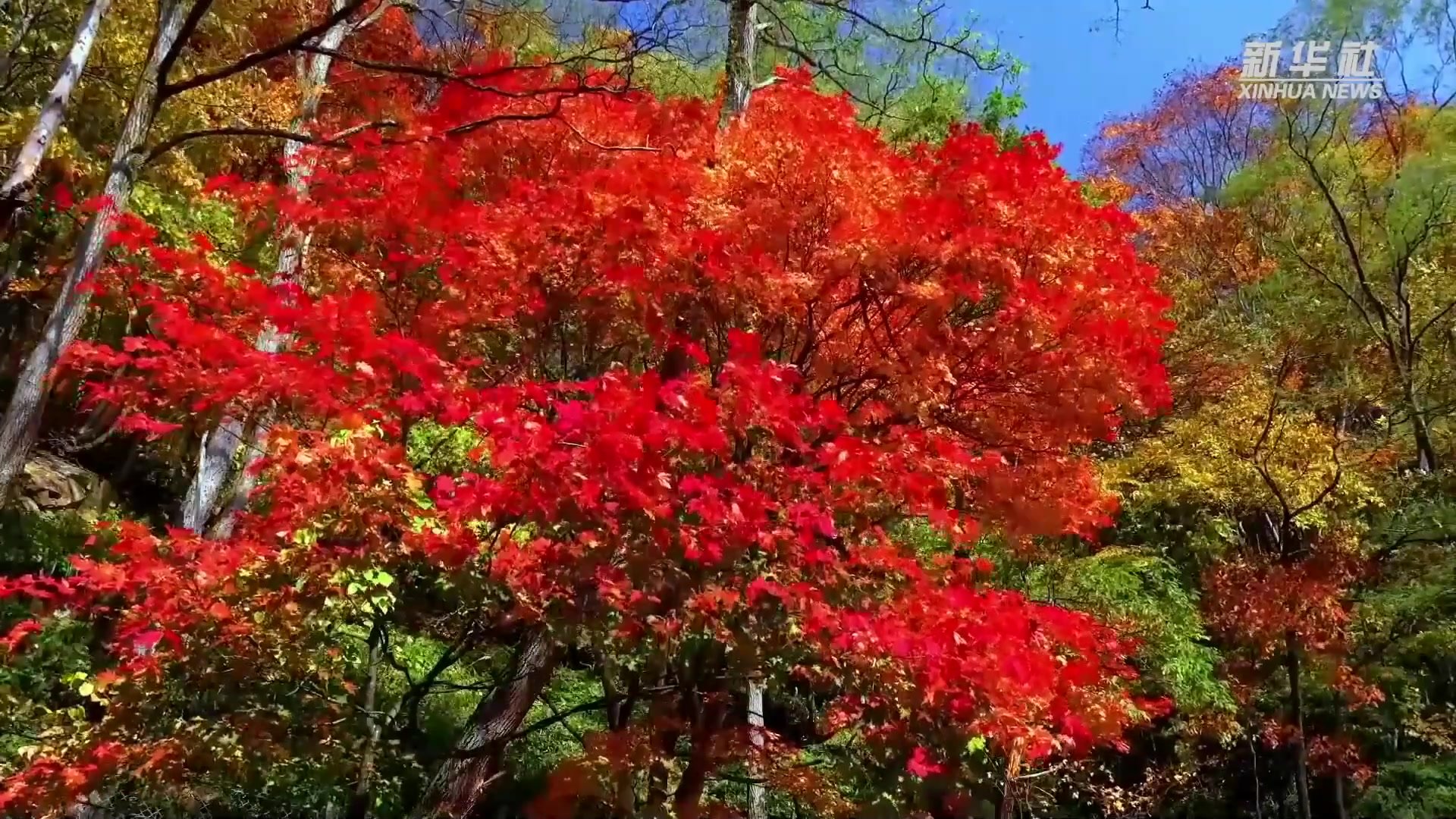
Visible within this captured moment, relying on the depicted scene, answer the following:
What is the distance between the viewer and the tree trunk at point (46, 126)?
323 centimetres

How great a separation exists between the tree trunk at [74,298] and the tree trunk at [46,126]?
0.80ft

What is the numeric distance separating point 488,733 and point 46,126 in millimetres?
3755

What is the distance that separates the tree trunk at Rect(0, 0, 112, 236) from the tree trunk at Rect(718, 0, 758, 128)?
4.43 meters

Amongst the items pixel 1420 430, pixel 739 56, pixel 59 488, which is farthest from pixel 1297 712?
pixel 59 488

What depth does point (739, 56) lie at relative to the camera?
7805mm

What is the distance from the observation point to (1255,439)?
928 cm

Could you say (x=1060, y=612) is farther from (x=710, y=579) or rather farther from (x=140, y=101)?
(x=140, y=101)

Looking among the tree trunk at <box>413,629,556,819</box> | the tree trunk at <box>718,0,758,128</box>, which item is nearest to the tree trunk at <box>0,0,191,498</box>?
the tree trunk at <box>413,629,556,819</box>

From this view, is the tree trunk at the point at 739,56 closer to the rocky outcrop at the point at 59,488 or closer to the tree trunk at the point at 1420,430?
the rocky outcrop at the point at 59,488

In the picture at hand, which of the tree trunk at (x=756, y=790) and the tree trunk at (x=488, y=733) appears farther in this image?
the tree trunk at (x=756, y=790)

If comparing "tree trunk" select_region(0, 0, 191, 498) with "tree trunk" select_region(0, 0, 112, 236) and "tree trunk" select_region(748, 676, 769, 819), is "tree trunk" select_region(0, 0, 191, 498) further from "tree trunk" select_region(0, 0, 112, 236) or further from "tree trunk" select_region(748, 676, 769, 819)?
"tree trunk" select_region(748, 676, 769, 819)

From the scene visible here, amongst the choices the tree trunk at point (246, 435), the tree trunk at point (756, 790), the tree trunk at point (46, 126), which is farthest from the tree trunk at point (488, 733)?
the tree trunk at point (46, 126)

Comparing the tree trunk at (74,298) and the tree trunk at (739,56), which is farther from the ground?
the tree trunk at (739,56)

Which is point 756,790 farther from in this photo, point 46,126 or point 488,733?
point 46,126
